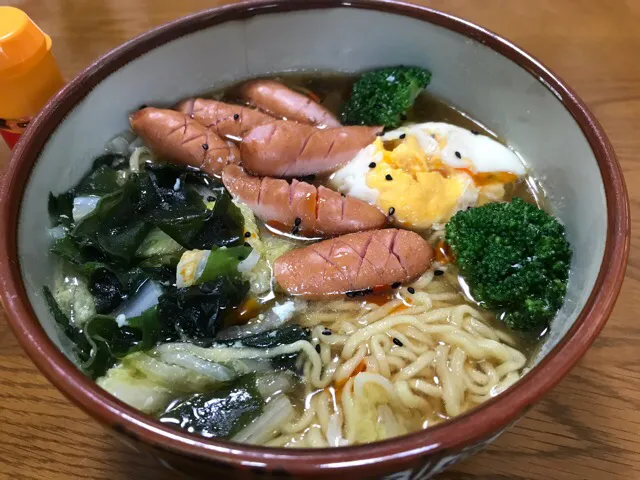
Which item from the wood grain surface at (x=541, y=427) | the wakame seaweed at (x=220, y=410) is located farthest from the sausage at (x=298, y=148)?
the wood grain surface at (x=541, y=427)

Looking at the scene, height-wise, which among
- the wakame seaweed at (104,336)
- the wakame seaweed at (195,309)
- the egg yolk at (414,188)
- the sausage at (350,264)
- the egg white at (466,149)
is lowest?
the wakame seaweed at (104,336)

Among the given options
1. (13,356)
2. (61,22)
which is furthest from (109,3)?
(13,356)

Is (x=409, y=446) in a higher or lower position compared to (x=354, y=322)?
higher

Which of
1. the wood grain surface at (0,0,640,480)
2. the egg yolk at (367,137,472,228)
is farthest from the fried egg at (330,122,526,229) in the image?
the wood grain surface at (0,0,640,480)

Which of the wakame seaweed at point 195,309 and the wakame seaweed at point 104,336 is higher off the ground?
the wakame seaweed at point 195,309

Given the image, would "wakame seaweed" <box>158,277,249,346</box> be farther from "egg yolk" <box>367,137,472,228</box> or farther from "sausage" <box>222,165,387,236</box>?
"egg yolk" <box>367,137,472,228</box>

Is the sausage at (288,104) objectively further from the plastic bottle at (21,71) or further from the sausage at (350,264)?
the plastic bottle at (21,71)

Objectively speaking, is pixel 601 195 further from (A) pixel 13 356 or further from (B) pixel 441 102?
(A) pixel 13 356

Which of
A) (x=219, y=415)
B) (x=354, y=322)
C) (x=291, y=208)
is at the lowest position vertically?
(x=219, y=415)
